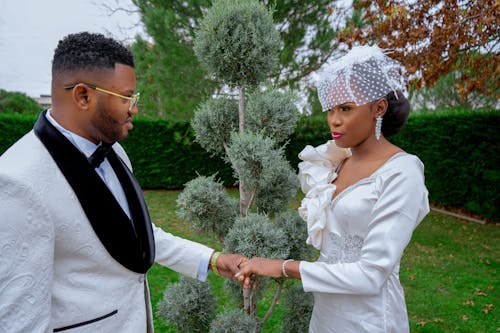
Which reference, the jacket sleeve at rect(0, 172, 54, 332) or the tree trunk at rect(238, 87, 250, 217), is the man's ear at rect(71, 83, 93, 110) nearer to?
the jacket sleeve at rect(0, 172, 54, 332)

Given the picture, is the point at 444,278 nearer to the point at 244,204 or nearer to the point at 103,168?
the point at 244,204

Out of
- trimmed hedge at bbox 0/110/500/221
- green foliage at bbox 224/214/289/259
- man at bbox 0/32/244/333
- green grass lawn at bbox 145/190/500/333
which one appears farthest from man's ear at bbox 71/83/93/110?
trimmed hedge at bbox 0/110/500/221

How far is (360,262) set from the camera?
71.6 inches

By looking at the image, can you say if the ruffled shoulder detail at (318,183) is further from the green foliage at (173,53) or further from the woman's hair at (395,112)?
the green foliage at (173,53)

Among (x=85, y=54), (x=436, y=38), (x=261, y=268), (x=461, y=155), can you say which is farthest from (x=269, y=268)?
(x=461, y=155)

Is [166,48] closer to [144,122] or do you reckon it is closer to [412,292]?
[144,122]

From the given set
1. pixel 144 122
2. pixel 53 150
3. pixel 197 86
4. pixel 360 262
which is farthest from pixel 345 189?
pixel 144 122

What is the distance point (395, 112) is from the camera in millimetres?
2012

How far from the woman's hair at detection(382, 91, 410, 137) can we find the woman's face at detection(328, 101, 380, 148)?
9 centimetres

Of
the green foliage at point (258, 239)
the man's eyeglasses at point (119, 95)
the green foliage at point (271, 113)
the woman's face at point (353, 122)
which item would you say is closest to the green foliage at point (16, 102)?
the green foliage at point (271, 113)

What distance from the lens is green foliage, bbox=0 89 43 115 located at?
63.4ft

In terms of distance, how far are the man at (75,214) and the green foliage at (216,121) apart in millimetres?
1226

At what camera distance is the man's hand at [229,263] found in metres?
2.39

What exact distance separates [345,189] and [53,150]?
1406 millimetres
